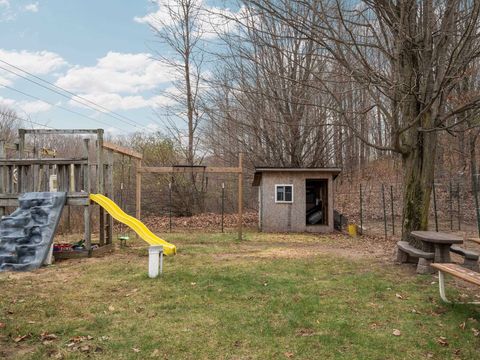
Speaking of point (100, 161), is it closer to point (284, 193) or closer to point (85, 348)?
point (85, 348)

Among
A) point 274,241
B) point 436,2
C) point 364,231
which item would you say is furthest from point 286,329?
point 364,231

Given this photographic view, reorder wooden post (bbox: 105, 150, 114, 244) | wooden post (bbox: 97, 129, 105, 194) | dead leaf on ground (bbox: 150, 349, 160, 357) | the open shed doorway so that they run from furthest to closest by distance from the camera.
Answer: the open shed doorway < wooden post (bbox: 105, 150, 114, 244) < wooden post (bbox: 97, 129, 105, 194) < dead leaf on ground (bbox: 150, 349, 160, 357)

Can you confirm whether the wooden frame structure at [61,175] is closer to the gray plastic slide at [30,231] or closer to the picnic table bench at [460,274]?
the gray plastic slide at [30,231]

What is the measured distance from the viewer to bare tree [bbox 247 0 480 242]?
6109mm

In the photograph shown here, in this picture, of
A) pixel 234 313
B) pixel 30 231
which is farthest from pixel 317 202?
pixel 234 313

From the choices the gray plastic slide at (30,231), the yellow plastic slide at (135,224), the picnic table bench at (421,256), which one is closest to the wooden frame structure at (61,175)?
the yellow plastic slide at (135,224)

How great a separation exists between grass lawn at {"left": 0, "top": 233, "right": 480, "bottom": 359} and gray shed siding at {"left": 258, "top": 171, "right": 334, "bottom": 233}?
25.7 ft

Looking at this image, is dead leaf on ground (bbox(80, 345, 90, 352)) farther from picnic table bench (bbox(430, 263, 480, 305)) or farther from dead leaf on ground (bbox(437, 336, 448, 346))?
picnic table bench (bbox(430, 263, 480, 305))

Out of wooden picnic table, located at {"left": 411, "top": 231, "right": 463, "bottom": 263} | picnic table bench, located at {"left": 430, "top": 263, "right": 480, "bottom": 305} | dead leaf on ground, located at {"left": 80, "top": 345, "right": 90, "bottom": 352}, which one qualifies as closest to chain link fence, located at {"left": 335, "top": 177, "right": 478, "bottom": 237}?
wooden picnic table, located at {"left": 411, "top": 231, "right": 463, "bottom": 263}

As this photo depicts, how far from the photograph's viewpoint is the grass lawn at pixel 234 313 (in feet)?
12.2

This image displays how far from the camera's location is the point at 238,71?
19109mm

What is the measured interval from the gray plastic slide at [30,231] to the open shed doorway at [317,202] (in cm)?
1045

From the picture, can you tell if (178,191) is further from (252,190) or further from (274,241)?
(274,241)

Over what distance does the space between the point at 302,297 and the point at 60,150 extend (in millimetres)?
23933
